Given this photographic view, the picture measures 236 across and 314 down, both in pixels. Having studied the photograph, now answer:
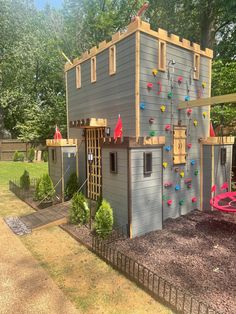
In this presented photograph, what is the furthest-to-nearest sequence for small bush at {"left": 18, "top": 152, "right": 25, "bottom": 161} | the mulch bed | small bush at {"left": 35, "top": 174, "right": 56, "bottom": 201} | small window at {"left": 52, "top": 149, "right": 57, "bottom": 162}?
small bush at {"left": 18, "top": 152, "right": 25, "bottom": 161}
small window at {"left": 52, "top": 149, "right": 57, "bottom": 162}
small bush at {"left": 35, "top": 174, "right": 56, "bottom": 201}
the mulch bed

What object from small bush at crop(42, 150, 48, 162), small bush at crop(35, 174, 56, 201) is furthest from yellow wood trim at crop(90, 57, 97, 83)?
small bush at crop(42, 150, 48, 162)

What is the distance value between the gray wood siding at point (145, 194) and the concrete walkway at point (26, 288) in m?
2.84

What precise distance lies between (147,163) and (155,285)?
3.40 metres

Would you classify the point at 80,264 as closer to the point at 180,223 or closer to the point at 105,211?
the point at 105,211

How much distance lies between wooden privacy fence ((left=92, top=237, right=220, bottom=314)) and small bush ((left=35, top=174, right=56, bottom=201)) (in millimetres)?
5126

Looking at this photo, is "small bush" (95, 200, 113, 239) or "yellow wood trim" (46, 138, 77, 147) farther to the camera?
"yellow wood trim" (46, 138, 77, 147)

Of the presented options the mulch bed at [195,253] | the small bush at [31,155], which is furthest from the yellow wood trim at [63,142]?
the small bush at [31,155]

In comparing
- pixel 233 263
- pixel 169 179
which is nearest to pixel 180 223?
pixel 169 179

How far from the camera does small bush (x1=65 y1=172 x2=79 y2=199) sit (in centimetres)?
1121

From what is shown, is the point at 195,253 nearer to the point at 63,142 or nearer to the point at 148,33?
the point at 148,33

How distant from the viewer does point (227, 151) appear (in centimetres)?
1007

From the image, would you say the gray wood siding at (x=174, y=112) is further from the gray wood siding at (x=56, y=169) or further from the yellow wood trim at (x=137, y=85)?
the gray wood siding at (x=56, y=169)

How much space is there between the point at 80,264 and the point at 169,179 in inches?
170

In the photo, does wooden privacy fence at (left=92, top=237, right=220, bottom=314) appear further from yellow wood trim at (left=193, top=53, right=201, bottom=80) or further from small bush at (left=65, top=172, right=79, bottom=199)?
yellow wood trim at (left=193, top=53, right=201, bottom=80)
